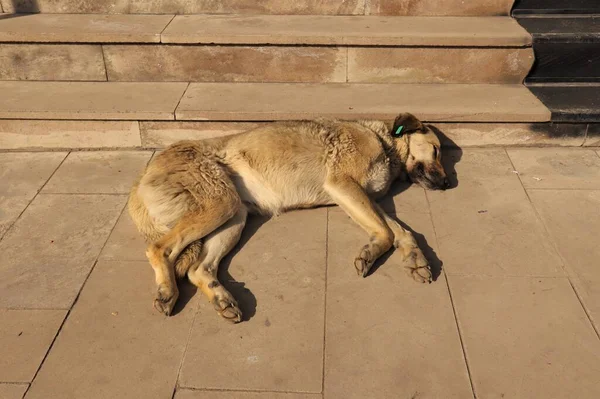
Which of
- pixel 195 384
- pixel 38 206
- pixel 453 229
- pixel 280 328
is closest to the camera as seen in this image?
pixel 195 384

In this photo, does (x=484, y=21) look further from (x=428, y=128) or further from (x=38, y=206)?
(x=38, y=206)

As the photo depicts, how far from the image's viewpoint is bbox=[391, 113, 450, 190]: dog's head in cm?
476

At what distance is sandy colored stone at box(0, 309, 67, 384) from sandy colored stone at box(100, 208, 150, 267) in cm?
62

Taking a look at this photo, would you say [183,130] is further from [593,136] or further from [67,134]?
[593,136]

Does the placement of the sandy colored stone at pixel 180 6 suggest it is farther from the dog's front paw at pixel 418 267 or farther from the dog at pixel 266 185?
the dog's front paw at pixel 418 267

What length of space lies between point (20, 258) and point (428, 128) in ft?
11.2

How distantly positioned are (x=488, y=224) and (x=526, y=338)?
1207mm

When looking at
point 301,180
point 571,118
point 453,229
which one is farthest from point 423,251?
point 571,118

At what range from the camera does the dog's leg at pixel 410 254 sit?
3.82m

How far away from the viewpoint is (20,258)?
4086 millimetres

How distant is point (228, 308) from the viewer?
11.5 ft

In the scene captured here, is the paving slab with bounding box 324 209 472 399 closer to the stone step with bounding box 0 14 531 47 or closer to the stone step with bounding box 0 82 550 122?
the stone step with bounding box 0 82 550 122

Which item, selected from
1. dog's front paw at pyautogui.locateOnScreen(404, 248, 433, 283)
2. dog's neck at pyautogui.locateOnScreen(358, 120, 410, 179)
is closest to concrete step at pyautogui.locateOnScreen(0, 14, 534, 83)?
dog's neck at pyautogui.locateOnScreen(358, 120, 410, 179)

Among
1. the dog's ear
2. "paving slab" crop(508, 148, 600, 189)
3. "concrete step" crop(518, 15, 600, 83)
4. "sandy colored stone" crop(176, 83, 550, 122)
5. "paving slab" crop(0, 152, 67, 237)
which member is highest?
"concrete step" crop(518, 15, 600, 83)
